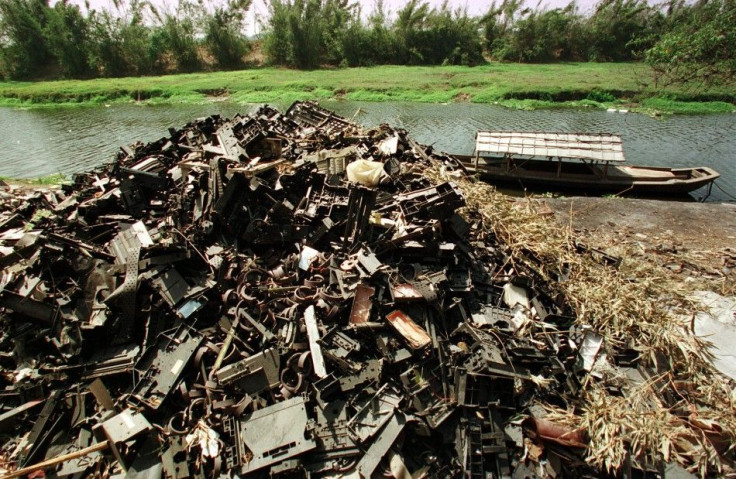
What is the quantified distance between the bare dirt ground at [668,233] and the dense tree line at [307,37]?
4634 centimetres

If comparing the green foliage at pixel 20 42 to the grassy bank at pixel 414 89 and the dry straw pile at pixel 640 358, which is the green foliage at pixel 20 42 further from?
the dry straw pile at pixel 640 358

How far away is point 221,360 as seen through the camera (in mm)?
5180

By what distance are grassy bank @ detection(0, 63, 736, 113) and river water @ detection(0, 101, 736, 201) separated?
9.12 feet

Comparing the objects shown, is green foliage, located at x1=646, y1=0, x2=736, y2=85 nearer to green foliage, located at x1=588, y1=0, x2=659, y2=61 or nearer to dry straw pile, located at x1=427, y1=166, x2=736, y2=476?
dry straw pile, located at x1=427, y1=166, x2=736, y2=476

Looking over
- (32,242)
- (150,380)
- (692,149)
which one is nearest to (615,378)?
(150,380)

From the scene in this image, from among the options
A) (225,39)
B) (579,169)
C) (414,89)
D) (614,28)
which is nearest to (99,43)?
(225,39)

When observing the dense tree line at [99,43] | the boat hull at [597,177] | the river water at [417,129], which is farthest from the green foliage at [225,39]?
the boat hull at [597,177]

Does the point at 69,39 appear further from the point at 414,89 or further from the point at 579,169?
the point at 579,169

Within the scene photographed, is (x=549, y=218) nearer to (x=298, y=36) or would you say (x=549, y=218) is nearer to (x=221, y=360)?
(x=221, y=360)

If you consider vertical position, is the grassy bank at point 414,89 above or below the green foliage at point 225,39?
below

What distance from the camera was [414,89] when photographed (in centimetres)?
3972

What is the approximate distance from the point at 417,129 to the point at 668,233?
18.2 metres

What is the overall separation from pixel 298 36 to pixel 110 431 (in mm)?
56612

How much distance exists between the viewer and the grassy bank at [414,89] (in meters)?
34.2
